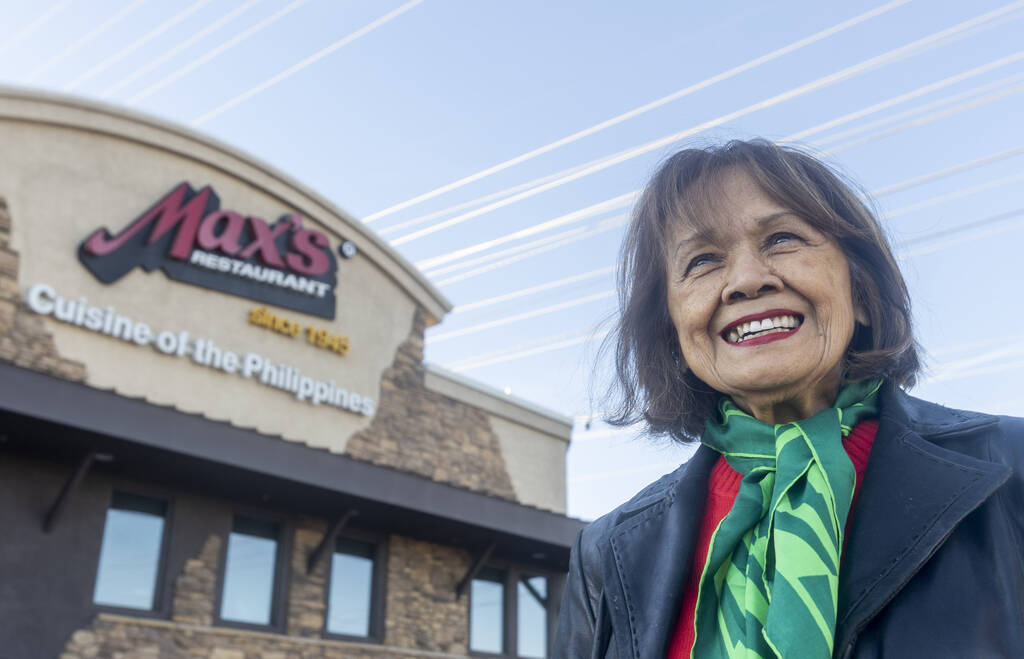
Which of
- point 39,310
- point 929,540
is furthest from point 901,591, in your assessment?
point 39,310

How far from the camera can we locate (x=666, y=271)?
74.3 inches

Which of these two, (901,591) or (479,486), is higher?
(479,486)

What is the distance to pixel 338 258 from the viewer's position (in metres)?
16.0

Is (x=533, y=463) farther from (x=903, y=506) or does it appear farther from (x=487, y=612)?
(x=903, y=506)

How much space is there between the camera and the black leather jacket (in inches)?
49.3

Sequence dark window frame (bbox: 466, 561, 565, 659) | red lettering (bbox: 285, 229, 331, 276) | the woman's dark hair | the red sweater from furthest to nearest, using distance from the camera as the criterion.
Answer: dark window frame (bbox: 466, 561, 565, 659) → red lettering (bbox: 285, 229, 331, 276) → the woman's dark hair → the red sweater

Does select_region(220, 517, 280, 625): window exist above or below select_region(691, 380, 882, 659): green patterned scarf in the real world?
above

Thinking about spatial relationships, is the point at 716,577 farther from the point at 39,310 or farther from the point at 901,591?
the point at 39,310

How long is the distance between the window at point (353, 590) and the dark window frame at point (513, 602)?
185 cm

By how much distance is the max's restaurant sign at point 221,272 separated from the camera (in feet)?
41.0

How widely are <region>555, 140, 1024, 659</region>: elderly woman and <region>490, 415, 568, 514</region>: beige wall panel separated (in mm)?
15565

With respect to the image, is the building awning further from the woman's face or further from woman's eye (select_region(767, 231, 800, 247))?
woman's eye (select_region(767, 231, 800, 247))

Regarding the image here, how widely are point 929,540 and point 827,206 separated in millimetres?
648

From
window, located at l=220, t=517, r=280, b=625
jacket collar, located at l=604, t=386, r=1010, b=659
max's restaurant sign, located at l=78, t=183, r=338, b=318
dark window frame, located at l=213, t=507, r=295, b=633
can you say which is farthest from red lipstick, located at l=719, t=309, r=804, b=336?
max's restaurant sign, located at l=78, t=183, r=338, b=318
